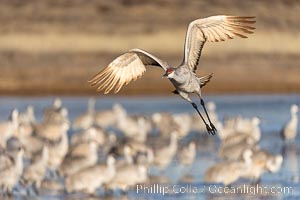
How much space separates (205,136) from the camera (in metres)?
22.2

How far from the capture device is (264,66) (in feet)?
102

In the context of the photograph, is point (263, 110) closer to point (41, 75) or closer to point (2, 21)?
point (41, 75)

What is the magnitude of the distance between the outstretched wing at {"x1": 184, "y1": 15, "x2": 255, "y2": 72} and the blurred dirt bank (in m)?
16.3

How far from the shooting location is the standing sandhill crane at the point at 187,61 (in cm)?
1212

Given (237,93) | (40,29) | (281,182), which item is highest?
(40,29)

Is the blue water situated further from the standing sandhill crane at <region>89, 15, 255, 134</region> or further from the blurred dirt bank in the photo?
the standing sandhill crane at <region>89, 15, 255, 134</region>

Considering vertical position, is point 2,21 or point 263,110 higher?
point 2,21

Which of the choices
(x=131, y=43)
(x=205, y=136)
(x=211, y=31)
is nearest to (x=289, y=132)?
(x=205, y=136)

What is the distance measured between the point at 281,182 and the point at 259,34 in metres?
17.1

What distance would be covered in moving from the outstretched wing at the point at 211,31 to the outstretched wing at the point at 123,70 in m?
0.38

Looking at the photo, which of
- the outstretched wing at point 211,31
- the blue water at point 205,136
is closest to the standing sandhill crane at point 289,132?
the blue water at point 205,136

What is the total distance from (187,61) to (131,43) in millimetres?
19762

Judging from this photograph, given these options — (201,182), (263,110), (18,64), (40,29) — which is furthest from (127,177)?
(40,29)

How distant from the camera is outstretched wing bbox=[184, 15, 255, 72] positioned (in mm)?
12184
